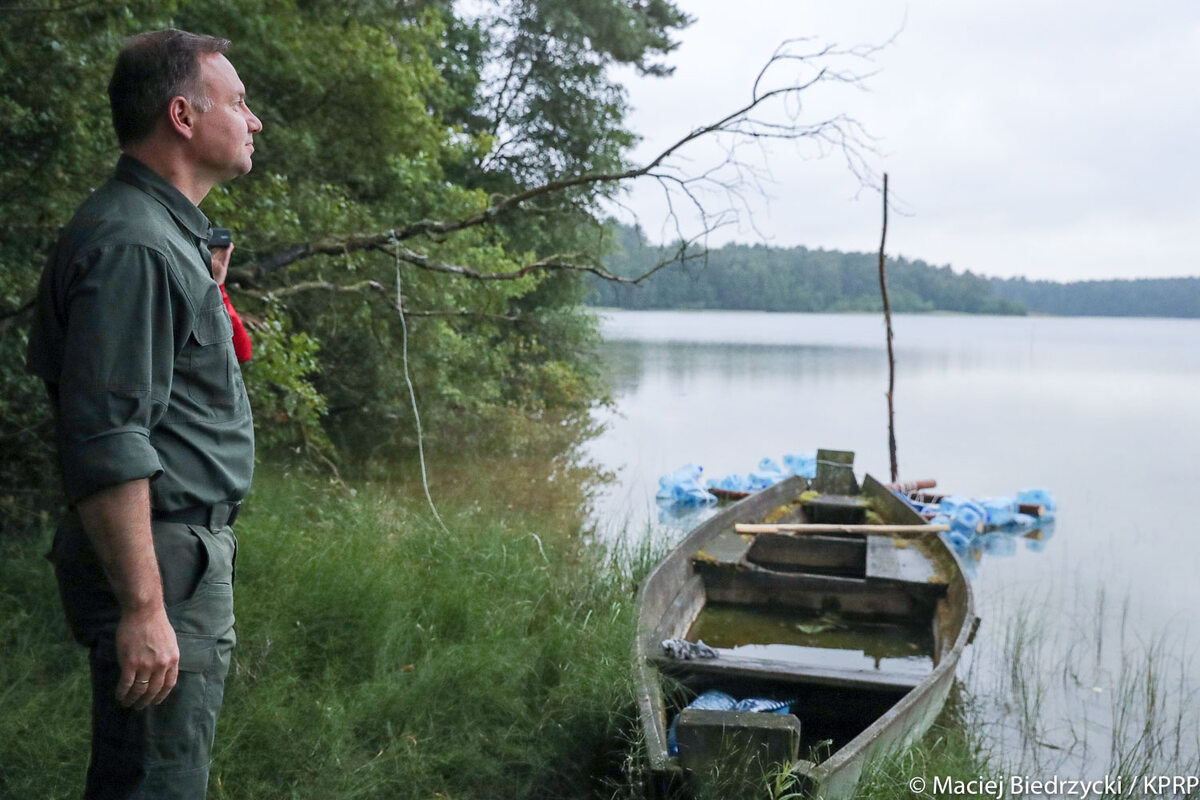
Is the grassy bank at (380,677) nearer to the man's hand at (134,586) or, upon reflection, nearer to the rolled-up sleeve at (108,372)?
the man's hand at (134,586)

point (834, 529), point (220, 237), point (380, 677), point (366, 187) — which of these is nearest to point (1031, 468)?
point (834, 529)

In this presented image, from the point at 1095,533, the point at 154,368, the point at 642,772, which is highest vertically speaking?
the point at 154,368

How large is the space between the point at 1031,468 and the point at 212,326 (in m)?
15.5

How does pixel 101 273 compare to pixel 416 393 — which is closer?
pixel 101 273

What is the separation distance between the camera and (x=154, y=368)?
1.54m

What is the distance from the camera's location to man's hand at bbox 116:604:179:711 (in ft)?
4.96

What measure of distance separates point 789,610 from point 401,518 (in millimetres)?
2769

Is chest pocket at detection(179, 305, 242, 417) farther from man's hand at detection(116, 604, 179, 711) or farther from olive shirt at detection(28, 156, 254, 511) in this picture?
man's hand at detection(116, 604, 179, 711)

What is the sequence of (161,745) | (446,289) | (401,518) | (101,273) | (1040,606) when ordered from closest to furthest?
(101,273)
(161,745)
(401,518)
(1040,606)
(446,289)

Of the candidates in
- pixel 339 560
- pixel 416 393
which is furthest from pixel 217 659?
pixel 416 393

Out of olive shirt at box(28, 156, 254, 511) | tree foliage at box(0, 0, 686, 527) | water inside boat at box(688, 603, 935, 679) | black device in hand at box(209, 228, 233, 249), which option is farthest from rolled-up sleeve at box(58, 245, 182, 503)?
water inside boat at box(688, 603, 935, 679)

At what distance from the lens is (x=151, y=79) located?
64.2 inches

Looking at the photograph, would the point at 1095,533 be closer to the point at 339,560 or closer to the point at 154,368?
the point at 339,560

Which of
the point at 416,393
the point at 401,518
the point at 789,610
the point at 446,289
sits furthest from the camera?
the point at 416,393
